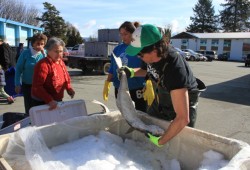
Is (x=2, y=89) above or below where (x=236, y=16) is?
below

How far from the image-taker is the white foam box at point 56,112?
2.74 meters

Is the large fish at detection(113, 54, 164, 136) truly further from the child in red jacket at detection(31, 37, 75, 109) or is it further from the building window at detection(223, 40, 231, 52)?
the building window at detection(223, 40, 231, 52)

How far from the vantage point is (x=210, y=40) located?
158ft

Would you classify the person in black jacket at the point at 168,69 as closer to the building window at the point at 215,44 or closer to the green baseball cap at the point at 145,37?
the green baseball cap at the point at 145,37

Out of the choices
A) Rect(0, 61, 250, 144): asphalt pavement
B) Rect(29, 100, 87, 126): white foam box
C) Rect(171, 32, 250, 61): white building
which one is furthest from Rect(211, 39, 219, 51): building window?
Rect(29, 100, 87, 126): white foam box

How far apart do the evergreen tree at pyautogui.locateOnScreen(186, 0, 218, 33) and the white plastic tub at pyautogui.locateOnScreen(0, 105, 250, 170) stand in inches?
2586

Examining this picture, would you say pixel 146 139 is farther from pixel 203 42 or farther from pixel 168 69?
pixel 203 42

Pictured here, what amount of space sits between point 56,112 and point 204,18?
219 ft

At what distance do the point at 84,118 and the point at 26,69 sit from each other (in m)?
2.03

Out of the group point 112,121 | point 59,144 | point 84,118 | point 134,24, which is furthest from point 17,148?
point 134,24

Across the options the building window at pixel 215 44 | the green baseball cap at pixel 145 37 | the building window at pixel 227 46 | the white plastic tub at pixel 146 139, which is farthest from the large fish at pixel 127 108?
the building window at pixel 215 44

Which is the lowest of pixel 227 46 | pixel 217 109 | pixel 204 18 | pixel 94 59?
pixel 217 109

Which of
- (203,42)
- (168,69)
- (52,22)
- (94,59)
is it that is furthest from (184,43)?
(168,69)

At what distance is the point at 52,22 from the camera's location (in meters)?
47.9
